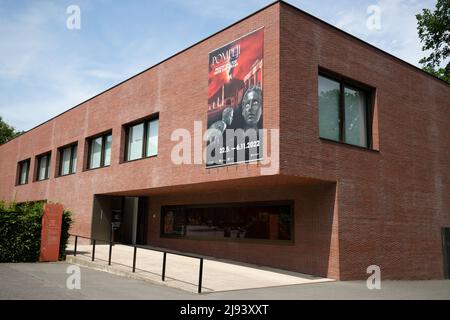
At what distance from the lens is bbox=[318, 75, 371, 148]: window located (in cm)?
1424

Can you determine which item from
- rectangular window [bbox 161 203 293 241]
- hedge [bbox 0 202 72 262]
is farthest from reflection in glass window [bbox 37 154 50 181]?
hedge [bbox 0 202 72 262]

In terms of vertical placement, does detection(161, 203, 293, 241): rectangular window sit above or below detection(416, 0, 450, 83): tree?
below

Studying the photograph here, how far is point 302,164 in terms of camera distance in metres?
12.7

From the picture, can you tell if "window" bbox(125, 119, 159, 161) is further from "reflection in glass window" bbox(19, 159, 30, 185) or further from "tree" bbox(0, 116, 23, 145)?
"tree" bbox(0, 116, 23, 145)

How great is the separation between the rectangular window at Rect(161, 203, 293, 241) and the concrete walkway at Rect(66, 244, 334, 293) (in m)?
1.23

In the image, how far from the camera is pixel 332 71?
1438cm

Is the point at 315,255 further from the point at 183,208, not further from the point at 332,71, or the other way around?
the point at 183,208

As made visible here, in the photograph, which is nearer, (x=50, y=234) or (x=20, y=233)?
(x=20, y=233)

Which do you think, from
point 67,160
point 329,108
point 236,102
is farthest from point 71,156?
point 329,108

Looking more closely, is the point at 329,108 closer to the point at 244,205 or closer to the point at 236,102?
the point at 236,102

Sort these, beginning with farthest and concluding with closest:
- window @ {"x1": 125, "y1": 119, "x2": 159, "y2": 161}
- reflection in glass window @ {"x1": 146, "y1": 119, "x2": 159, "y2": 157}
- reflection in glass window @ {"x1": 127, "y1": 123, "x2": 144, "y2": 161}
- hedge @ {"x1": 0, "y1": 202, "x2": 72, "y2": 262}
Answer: reflection in glass window @ {"x1": 127, "y1": 123, "x2": 144, "y2": 161}, window @ {"x1": 125, "y1": 119, "x2": 159, "y2": 161}, reflection in glass window @ {"x1": 146, "y1": 119, "x2": 159, "y2": 157}, hedge @ {"x1": 0, "y1": 202, "x2": 72, "y2": 262}

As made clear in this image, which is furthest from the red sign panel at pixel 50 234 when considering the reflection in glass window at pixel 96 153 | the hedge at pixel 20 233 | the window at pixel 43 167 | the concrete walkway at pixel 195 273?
the window at pixel 43 167

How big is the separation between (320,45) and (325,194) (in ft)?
15.5

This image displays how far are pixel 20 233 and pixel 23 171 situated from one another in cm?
1864
